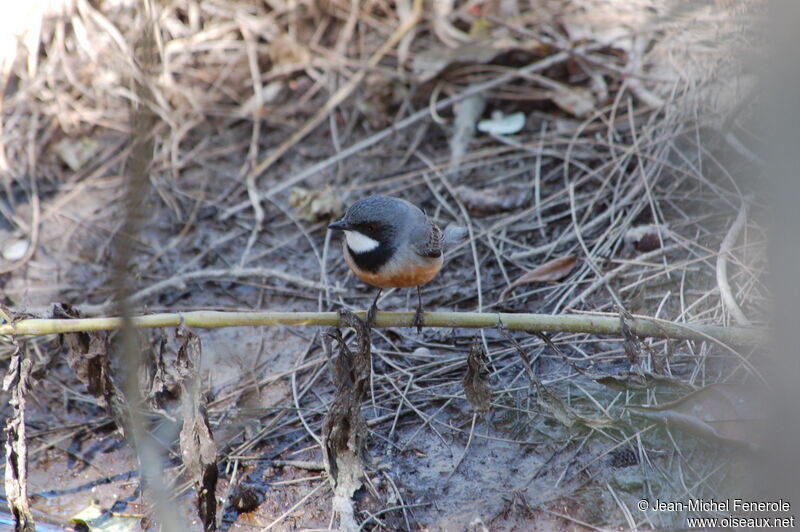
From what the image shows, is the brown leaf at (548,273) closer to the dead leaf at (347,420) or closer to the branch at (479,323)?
the branch at (479,323)

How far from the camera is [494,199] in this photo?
5.95 meters

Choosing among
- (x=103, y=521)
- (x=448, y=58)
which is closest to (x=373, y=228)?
(x=103, y=521)

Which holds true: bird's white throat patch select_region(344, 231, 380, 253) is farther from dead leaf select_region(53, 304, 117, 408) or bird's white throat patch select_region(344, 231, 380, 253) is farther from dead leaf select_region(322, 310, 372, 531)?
dead leaf select_region(53, 304, 117, 408)

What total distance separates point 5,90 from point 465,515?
20.6ft

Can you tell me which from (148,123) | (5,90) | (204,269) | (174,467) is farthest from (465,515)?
(5,90)

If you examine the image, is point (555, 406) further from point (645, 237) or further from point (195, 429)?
point (645, 237)

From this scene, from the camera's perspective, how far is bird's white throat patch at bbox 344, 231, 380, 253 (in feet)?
14.4

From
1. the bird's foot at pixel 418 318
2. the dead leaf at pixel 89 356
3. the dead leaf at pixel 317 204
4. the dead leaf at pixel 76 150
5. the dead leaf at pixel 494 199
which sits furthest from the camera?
the dead leaf at pixel 76 150

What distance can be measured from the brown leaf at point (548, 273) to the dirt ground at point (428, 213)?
0.03 m

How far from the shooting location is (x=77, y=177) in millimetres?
6773

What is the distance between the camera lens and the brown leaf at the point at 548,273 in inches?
202

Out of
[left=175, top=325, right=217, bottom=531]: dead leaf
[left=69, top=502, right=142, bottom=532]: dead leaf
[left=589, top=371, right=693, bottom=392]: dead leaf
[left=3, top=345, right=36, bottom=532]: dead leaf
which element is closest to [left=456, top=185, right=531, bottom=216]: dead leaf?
[left=589, top=371, right=693, bottom=392]: dead leaf

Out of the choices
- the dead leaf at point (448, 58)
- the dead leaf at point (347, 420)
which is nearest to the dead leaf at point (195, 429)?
the dead leaf at point (347, 420)

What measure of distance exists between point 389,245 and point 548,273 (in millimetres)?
1391
